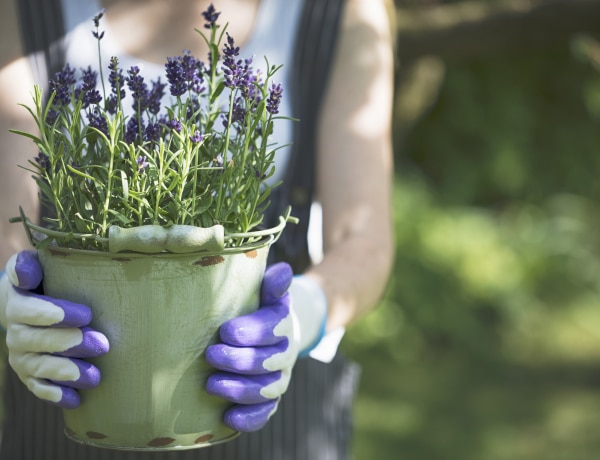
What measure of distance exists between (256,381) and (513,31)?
7.43 feet

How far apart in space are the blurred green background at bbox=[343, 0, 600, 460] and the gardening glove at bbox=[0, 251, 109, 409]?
2.38 m

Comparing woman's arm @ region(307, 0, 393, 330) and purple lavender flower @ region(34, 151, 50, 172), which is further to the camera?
woman's arm @ region(307, 0, 393, 330)

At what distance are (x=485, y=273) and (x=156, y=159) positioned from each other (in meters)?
4.63

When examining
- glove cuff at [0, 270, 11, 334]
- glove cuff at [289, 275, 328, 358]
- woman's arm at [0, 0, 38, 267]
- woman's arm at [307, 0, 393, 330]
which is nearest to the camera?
glove cuff at [0, 270, 11, 334]

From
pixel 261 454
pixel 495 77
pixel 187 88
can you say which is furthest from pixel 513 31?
pixel 187 88

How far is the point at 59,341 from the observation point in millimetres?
1331

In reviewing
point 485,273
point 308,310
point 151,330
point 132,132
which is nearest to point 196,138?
point 132,132

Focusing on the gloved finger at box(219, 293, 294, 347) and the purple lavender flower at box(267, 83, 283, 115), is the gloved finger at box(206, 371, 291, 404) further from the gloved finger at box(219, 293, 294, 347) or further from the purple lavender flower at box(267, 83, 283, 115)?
the purple lavender flower at box(267, 83, 283, 115)

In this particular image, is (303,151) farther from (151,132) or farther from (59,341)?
(59,341)

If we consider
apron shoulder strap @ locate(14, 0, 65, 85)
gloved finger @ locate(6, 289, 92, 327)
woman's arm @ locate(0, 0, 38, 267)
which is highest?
apron shoulder strap @ locate(14, 0, 65, 85)

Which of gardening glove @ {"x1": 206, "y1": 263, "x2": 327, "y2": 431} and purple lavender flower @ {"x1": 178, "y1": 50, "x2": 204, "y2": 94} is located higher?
purple lavender flower @ {"x1": 178, "y1": 50, "x2": 204, "y2": 94}

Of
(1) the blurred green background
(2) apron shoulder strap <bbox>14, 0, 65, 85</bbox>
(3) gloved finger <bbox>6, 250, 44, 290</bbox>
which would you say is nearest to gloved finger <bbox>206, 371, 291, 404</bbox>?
(3) gloved finger <bbox>6, 250, 44, 290</bbox>

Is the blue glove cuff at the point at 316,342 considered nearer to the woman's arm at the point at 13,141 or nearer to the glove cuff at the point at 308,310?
the glove cuff at the point at 308,310

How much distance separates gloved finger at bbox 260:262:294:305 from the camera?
143cm
